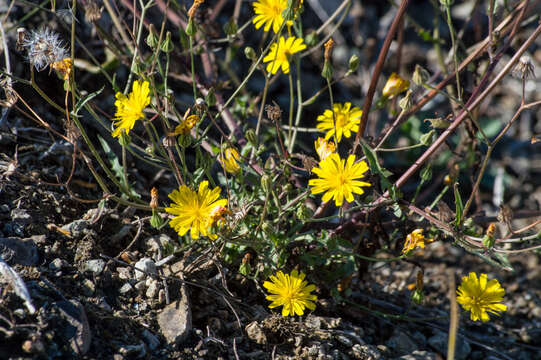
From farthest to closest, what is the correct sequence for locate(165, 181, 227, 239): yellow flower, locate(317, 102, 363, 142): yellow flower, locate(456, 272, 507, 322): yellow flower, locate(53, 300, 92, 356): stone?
locate(317, 102, 363, 142): yellow flower, locate(456, 272, 507, 322): yellow flower, locate(165, 181, 227, 239): yellow flower, locate(53, 300, 92, 356): stone

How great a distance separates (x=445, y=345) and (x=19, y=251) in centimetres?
199

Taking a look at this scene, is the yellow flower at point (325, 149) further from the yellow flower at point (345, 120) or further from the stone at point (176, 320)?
the stone at point (176, 320)

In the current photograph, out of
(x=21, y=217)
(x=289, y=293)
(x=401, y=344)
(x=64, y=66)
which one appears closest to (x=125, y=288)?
(x=21, y=217)

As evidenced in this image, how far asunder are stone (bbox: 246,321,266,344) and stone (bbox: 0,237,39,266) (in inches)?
34.6

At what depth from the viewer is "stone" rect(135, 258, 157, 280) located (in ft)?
7.04

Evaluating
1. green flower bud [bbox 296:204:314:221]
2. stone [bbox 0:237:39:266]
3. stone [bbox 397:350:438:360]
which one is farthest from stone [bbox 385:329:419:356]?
stone [bbox 0:237:39:266]

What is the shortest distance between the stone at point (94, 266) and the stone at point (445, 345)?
5.31 ft

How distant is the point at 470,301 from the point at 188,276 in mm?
1210

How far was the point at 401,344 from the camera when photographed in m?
2.44

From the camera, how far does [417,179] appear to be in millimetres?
3918

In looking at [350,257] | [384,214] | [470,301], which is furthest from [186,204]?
[384,214]

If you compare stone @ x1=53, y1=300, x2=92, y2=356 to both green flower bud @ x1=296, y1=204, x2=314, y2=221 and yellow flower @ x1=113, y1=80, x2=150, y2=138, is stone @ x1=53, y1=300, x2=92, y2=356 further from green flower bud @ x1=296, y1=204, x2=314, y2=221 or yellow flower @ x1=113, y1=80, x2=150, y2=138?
green flower bud @ x1=296, y1=204, x2=314, y2=221

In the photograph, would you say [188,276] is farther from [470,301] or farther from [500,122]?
[500,122]

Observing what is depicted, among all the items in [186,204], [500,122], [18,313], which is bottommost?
[18,313]
